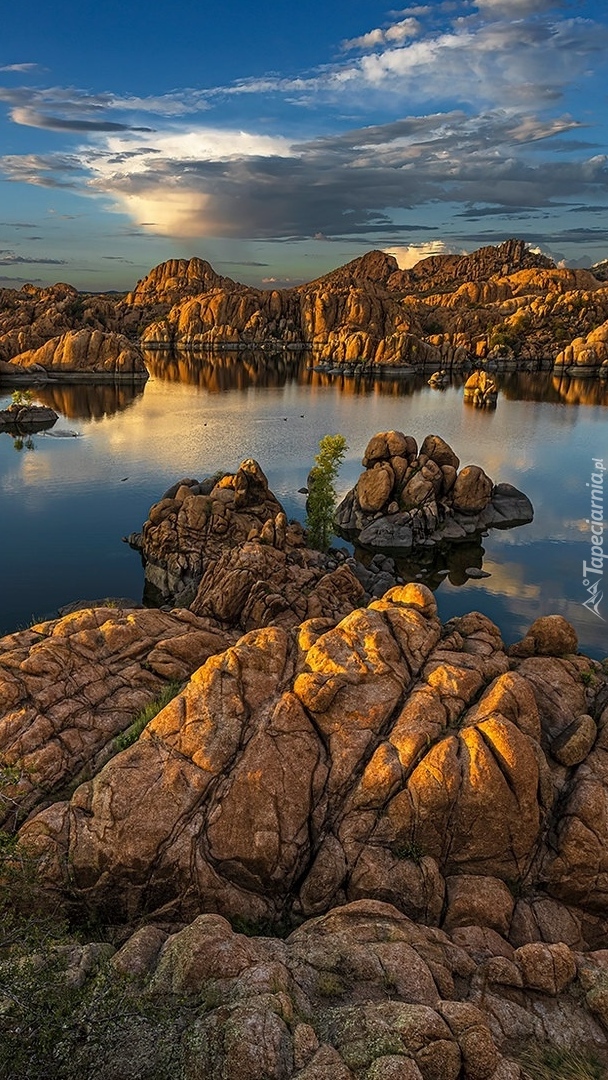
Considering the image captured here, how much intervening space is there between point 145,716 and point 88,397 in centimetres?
16255

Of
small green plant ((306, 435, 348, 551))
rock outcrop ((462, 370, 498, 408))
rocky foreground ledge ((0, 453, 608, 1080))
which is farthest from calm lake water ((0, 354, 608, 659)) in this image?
rocky foreground ledge ((0, 453, 608, 1080))

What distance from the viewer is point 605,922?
19.9m

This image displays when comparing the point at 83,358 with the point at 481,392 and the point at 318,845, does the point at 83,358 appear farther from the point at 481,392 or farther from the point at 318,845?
the point at 318,845

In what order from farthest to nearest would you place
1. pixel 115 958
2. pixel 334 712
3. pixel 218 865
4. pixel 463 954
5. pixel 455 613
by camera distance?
pixel 455 613 < pixel 334 712 < pixel 218 865 < pixel 463 954 < pixel 115 958

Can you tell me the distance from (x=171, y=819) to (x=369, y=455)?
218 feet

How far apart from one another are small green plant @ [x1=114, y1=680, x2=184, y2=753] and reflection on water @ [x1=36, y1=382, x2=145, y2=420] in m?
129

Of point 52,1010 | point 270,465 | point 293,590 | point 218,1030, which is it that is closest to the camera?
point 52,1010

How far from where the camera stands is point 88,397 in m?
170

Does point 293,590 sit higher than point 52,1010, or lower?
lower

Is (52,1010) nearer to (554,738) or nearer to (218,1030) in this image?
(218,1030)

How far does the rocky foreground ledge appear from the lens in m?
12.5

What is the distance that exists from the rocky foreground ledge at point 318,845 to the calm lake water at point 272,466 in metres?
29.6

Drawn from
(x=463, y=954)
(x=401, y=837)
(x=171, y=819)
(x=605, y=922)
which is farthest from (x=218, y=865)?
(x=605, y=922)

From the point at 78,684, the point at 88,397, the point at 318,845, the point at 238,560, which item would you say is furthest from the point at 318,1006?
the point at 88,397
